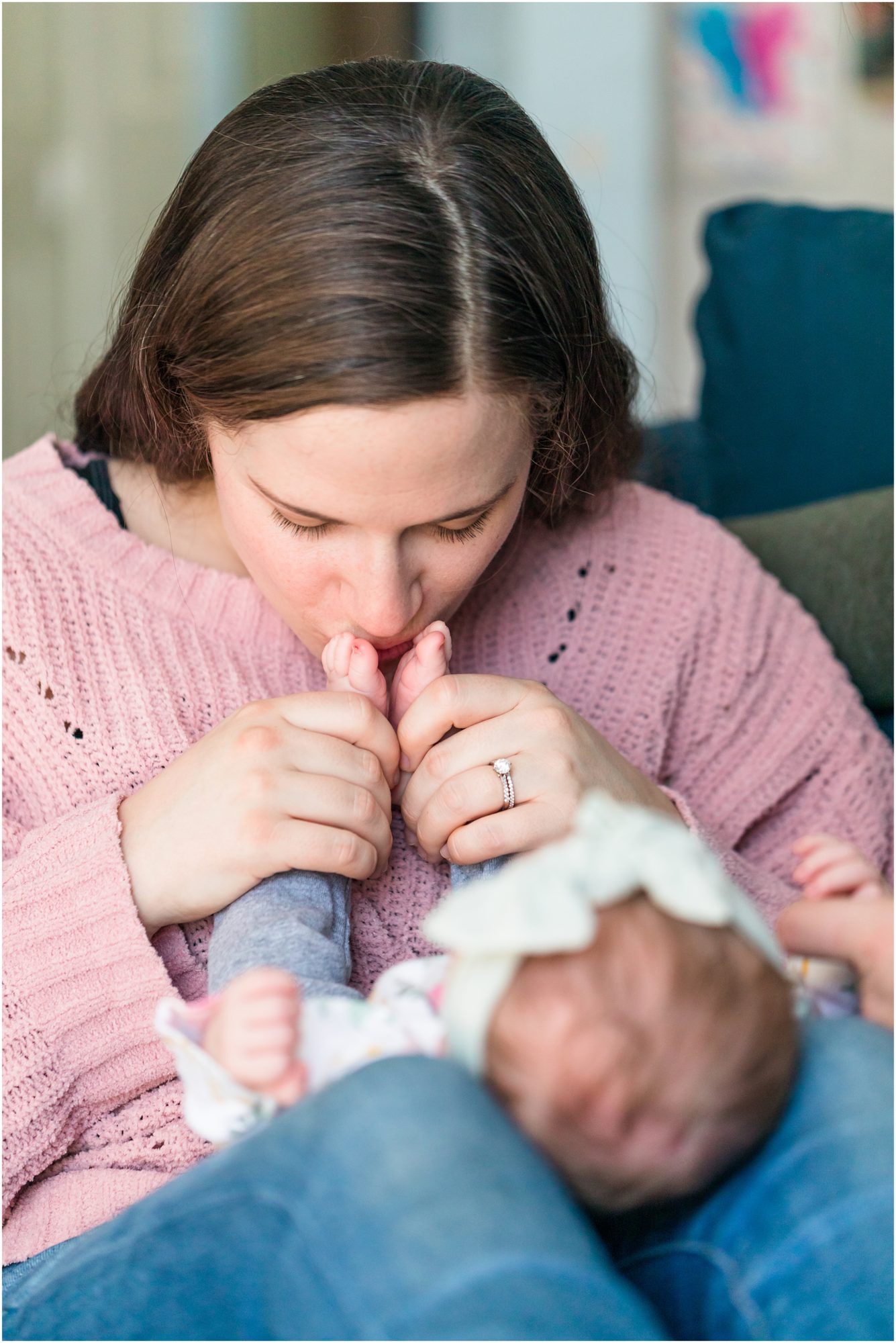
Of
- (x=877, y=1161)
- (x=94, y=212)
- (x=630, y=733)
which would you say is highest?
(x=94, y=212)

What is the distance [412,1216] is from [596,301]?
33.0 inches

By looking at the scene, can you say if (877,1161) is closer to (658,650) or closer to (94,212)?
(658,650)

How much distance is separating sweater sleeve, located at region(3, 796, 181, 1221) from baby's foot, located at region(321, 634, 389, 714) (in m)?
0.22

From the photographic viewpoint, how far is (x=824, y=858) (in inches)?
34.4

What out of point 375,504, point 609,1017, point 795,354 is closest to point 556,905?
point 609,1017

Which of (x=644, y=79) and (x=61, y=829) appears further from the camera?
(x=644, y=79)

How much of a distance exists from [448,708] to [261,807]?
0.56 ft

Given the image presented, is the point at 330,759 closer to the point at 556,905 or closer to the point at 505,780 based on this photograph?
the point at 505,780

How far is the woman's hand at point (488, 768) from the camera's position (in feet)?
3.26

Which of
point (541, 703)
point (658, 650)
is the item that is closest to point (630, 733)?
point (658, 650)

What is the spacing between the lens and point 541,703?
1058mm

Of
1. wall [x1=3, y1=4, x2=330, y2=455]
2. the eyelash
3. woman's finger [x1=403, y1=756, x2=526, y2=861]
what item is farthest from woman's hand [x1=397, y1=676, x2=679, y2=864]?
wall [x1=3, y1=4, x2=330, y2=455]

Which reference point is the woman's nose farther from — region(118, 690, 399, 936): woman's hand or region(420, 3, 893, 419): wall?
region(420, 3, 893, 419): wall

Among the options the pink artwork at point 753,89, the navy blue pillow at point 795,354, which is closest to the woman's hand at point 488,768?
the navy blue pillow at point 795,354
